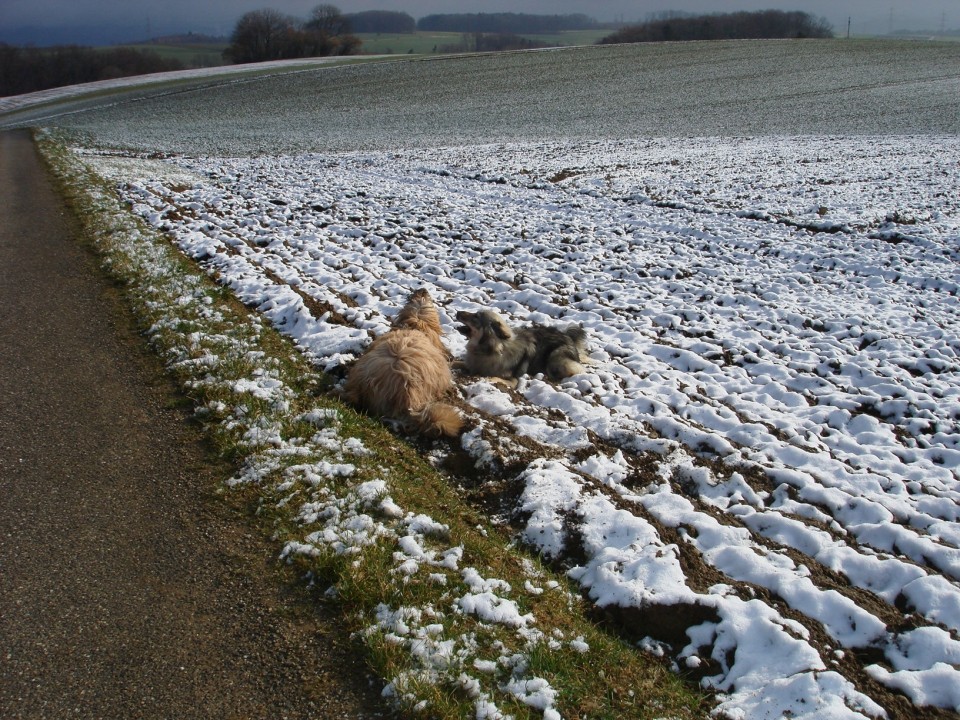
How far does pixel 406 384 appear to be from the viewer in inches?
249

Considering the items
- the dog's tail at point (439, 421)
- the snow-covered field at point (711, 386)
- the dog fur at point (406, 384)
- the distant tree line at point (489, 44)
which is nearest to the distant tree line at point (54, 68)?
the distant tree line at point (489, 44)

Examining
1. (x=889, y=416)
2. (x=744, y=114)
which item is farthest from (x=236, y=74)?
(x=889, y=416)

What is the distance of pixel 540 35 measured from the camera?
162m

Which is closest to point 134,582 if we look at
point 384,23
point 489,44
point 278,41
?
point 278,41

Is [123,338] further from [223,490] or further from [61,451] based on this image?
[223,490]

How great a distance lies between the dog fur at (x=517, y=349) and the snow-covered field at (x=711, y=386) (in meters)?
0.24

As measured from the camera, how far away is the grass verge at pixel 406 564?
11.1 ft

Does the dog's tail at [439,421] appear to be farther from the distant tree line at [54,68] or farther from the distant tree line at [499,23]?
the distant tree line at [499,23]

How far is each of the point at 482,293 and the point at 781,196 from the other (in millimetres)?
11485

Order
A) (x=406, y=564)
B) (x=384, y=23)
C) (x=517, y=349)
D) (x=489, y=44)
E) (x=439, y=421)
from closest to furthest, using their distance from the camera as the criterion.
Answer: (x=406, y=564) → (x=439, y=421) → (x=517, y=349) → (x=489, y=44) → (x=384, y=23)

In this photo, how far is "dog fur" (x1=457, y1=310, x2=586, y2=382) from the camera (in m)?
7.51

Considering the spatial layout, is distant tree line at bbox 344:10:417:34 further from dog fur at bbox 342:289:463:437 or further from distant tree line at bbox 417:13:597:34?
dog fur at bbox 342:289:463:437

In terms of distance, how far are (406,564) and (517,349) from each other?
13.0ft

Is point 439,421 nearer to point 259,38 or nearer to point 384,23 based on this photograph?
point 259,38
